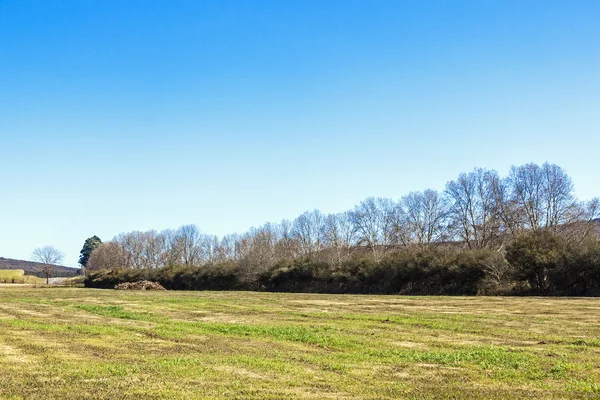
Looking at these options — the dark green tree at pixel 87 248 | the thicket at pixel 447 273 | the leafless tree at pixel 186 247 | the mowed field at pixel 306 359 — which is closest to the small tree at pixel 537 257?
the thicket at pixel 447 273

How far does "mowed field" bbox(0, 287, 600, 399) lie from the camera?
8.86 meters

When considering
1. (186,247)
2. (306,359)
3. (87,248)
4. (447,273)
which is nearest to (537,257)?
(447,273)

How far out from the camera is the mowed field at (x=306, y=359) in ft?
29.1

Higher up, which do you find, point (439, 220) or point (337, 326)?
point (439, 220)

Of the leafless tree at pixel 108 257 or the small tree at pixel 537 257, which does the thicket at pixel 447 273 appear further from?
the leafless tree at pixel 108 257

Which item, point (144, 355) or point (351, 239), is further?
point (351, 239)

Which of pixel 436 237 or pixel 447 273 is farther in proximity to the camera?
pixel 436 237

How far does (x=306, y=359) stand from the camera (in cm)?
1195

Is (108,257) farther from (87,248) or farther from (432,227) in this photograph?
(432,227)

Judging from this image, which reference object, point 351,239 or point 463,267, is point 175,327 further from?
point 351,239

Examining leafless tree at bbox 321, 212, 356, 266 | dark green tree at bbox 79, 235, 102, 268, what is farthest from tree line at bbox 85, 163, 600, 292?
dark green tree at bbox 79, 235, 102, 268

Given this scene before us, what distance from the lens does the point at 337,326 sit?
18719 mm

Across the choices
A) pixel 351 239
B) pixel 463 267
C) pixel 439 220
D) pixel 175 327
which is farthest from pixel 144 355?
pixel 351 239

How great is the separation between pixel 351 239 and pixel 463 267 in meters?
49.2
